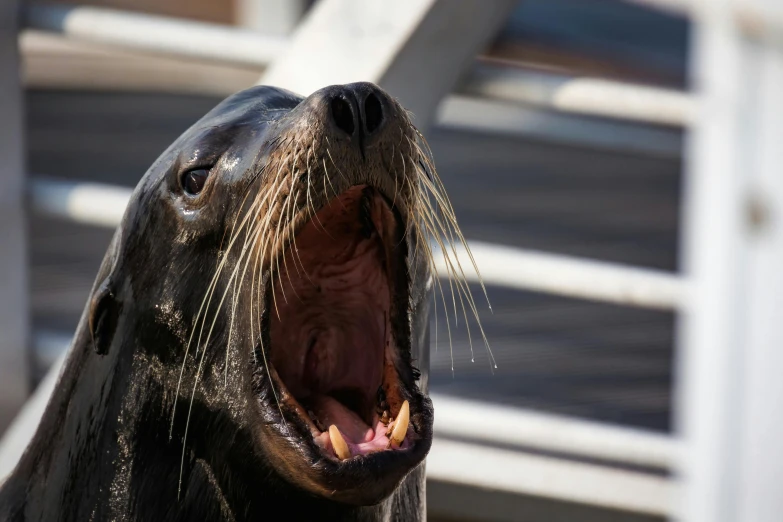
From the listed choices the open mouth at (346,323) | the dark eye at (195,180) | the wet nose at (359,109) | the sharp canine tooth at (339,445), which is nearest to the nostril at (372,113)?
the wet nose at (359,109)

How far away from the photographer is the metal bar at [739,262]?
2057 mm

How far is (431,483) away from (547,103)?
1.04 metres

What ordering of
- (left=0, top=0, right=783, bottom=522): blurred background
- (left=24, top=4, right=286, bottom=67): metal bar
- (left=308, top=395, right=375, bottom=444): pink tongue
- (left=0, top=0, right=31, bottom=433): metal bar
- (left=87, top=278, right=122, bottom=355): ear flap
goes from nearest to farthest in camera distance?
1. (left=308, top=395, right=375, bottom=444): pink tongue
2. (left=87, top=278, right=122, bottom=355): ear flap
3. (left=0, top=0, right=783, bottom=522): blurred background
4. (left=24, top=4, right=286, bottom=67): metal bar
5. (left=0, top=0, right=31, bottom=433): metal bar

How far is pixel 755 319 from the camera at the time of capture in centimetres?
212

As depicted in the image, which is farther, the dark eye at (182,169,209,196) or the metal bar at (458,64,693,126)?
the metal bar at (458,64,693,126)

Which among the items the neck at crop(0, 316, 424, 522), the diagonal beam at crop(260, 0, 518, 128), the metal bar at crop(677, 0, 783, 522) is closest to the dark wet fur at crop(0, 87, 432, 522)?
the neck at crop(0, 316, 424, 522)

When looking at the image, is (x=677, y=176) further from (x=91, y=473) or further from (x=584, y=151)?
(x=91, y=473)

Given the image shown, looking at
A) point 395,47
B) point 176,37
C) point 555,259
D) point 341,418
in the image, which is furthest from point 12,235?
point 341,418

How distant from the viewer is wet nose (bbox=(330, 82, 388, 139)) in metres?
1.60

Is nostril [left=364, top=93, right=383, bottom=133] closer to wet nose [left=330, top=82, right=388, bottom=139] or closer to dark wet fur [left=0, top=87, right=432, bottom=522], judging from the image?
wet nose [left=330, top=82, right=388, bottom=139]

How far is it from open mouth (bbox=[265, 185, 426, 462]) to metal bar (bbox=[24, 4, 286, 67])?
1375 mm

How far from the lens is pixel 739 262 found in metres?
2.22

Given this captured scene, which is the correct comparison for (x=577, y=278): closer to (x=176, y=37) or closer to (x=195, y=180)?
(x=176, y=37)

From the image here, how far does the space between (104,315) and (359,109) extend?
490 millimetres
